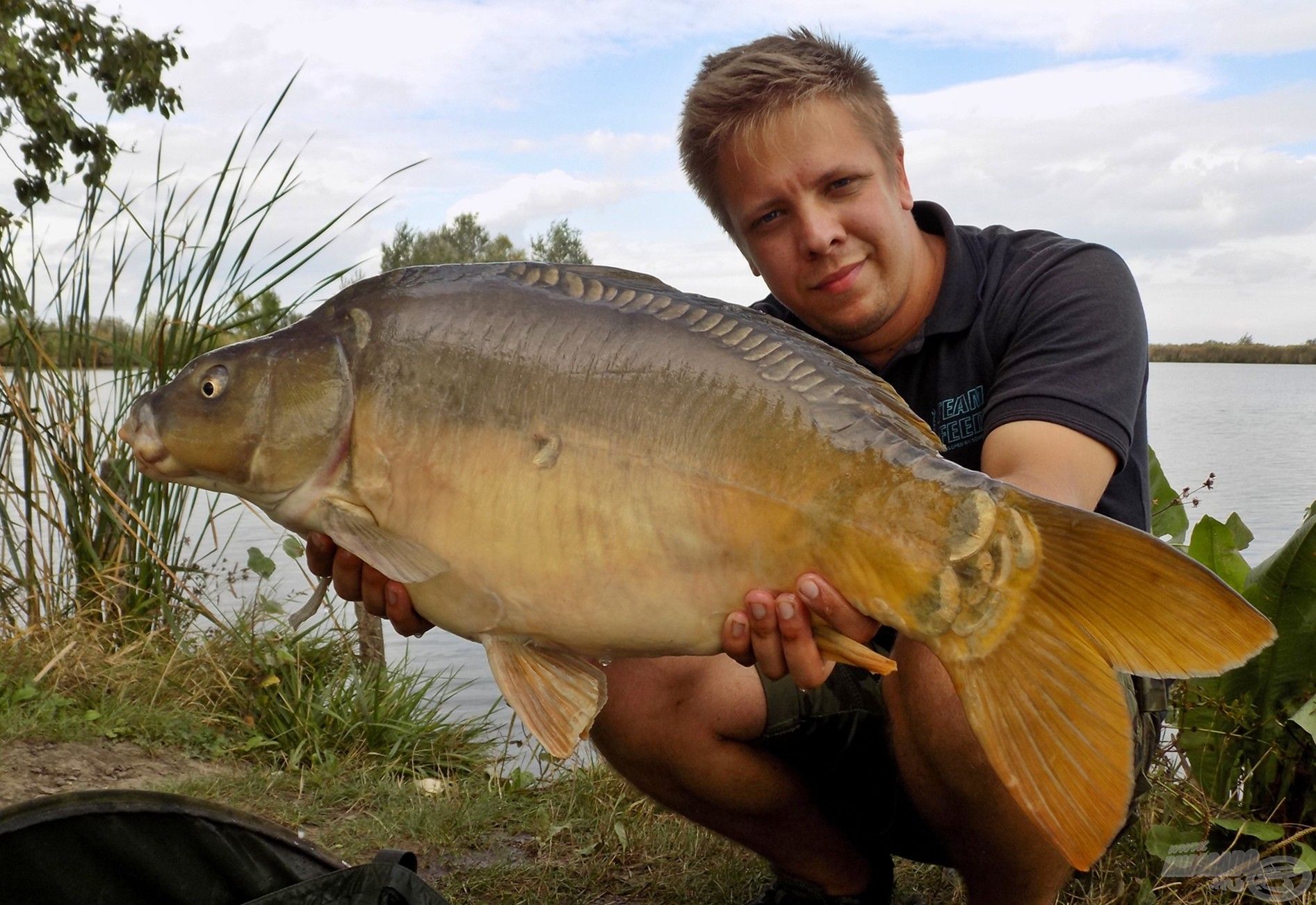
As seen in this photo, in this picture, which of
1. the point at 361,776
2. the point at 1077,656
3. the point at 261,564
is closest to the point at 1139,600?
the point at 1077,656

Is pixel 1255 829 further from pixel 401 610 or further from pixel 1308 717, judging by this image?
pixel 401 610

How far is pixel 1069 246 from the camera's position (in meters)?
2.06

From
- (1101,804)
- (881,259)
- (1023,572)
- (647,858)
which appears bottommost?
(647,858)

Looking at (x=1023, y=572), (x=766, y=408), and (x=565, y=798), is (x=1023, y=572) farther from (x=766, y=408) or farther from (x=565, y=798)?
(x=565, y=798)

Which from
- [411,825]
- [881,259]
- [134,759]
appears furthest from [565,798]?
[881,259]

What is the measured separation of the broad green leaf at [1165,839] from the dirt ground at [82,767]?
2095 millimetres

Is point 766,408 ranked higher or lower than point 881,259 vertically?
lower

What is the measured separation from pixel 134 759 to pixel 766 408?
221 centimetres

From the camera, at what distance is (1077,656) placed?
4.39ft

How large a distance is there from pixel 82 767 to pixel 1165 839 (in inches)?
91.5

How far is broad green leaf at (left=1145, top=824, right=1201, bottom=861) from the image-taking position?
6.96 feet

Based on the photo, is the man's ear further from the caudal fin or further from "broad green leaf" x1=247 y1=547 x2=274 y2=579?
"broad green leaf" x1=247 y1=547 x2=274 y2=579

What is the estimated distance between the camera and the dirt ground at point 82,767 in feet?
8.71

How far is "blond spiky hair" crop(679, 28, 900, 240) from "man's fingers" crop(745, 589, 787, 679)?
3.28ft
